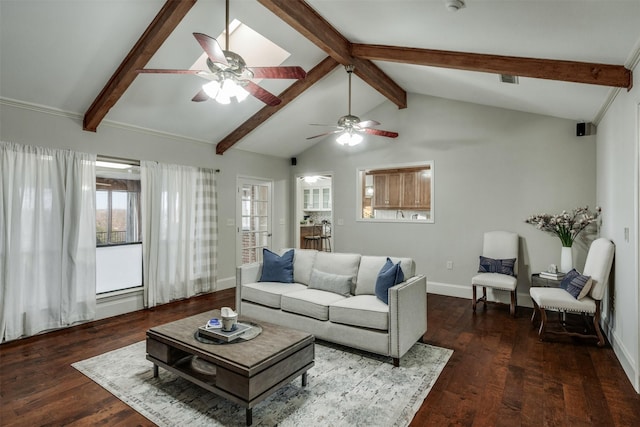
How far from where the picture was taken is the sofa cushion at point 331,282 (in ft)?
12.0

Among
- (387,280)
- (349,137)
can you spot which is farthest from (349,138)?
(387,280)

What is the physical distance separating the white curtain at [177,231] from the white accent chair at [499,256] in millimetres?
4195

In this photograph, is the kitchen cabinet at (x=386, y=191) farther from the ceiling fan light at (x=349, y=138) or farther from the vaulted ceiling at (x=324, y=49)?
the ceiling fan light at (x=349, y=138)

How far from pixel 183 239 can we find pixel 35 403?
2973mm

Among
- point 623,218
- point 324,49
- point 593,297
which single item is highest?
point 324,49

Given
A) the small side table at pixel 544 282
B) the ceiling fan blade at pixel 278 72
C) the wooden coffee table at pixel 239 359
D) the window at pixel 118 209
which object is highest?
the ceiling fan blade at pixel 278 72

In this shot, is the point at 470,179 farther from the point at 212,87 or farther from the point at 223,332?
the point at 223,332

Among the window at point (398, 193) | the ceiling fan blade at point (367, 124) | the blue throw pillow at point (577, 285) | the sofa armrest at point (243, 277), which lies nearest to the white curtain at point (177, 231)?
the sofa armrest at point (243, 277)

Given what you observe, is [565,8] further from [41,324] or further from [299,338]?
[41,324]

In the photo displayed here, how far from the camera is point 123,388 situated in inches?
103

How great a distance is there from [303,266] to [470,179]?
306 cm

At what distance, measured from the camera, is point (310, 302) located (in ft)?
11.3

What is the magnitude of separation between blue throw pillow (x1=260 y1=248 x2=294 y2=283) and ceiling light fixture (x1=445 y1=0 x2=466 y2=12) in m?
3.11

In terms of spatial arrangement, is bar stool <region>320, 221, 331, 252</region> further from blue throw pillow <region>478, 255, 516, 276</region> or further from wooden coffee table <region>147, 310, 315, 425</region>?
wooden coffee table <region>147, 310, 315, 425</region>
